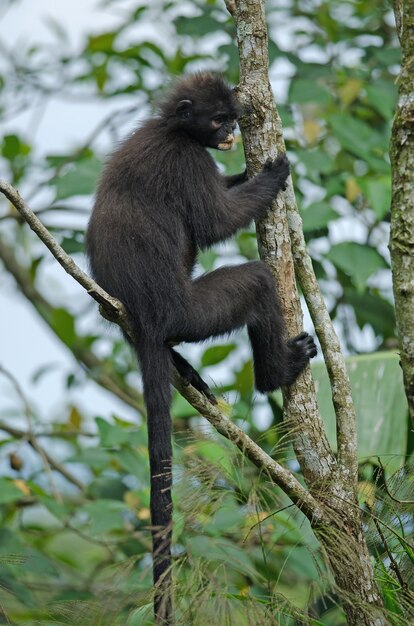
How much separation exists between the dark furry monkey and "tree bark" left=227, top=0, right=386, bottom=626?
4.3 inches

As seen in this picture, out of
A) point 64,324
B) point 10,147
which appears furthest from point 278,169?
point 10,147

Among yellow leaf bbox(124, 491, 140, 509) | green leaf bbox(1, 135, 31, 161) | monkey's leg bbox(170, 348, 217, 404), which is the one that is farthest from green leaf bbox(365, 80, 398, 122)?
yellow leaf bbox(124, 491, 140, 509)

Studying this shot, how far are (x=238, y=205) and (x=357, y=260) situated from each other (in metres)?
1.61

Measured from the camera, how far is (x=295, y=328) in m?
4.03

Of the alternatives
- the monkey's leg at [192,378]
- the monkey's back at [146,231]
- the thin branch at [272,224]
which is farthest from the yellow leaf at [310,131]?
the monkey's leg at [192,378]

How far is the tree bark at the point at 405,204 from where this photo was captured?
3500 millimetres

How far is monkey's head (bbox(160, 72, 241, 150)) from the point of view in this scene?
4.59 metres

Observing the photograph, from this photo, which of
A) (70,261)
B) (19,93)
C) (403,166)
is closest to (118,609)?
(70,261)

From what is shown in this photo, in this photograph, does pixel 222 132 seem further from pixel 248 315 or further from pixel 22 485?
pixel 22 485

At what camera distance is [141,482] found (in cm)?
535

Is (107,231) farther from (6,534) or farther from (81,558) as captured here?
(81,558)

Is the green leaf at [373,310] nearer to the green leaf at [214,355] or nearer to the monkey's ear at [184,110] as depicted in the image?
the green leaf at [214,355]

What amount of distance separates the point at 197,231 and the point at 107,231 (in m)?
0.48

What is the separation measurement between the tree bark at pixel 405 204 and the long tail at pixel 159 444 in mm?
944
